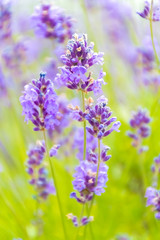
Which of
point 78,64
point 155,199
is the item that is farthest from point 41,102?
point 155,199

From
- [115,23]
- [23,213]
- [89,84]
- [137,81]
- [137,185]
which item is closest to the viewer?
[89,84]

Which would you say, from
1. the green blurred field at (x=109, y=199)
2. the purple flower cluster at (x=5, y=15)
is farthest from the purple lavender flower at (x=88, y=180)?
the purple flower cluster at (x=5, y=15)

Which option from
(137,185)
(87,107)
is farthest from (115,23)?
(87,107)

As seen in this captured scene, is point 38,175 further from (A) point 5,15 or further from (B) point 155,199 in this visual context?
(A) point 5,15

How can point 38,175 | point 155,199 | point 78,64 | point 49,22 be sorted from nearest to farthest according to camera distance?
point 78,64 < point 155,199 < point 38,175 < point 49,22

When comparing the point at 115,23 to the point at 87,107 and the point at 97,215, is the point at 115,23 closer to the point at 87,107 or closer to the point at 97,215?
the point at 97,215

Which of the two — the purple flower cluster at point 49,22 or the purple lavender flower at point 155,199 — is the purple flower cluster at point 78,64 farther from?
the purple flower cluster at point 49,22

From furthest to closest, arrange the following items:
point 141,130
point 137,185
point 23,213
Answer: point 137,185 < point 23,213 < point 141,130
